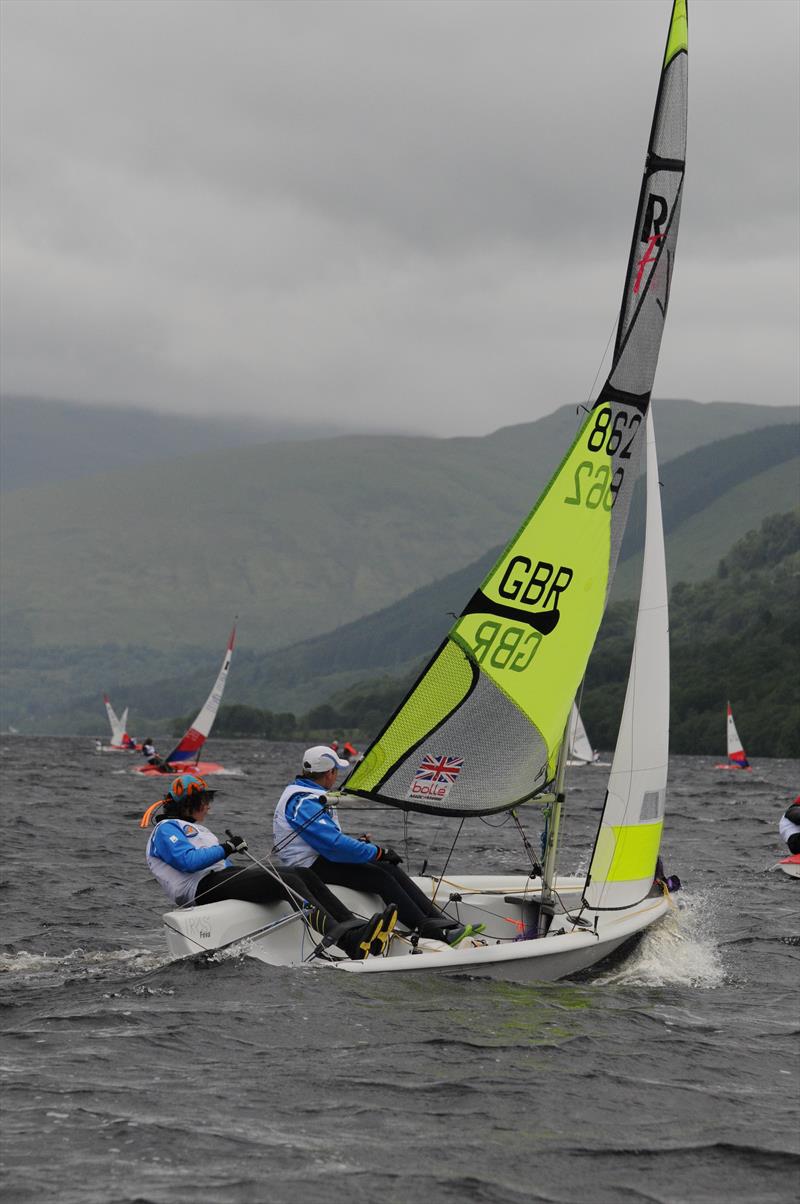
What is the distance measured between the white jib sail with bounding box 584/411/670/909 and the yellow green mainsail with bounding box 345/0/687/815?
0.52m

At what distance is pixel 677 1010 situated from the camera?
11.9 metres

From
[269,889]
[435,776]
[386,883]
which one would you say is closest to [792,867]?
[435,776]

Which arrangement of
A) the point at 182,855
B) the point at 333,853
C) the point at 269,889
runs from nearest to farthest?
the point at 182,855 → the point at 269,889 → the point at 333,853

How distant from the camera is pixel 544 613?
13.4 meters

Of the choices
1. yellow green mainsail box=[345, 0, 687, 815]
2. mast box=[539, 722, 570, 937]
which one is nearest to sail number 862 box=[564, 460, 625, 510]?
yellow green mainsail box=[345, 0, 687, 815]

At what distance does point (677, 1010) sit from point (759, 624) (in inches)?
4887

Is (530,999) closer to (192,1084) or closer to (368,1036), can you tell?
(368,1036)

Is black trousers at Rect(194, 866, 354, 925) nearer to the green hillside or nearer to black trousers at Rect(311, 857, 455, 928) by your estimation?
black trousers at Rect(311, 857, 455, 928)

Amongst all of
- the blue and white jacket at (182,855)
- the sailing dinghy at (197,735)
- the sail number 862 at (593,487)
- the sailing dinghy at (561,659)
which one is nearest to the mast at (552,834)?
the sailing dinghy at (561,659)

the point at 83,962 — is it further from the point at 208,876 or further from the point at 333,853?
the point at 333,853

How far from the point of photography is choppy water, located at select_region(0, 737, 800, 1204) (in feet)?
24.8

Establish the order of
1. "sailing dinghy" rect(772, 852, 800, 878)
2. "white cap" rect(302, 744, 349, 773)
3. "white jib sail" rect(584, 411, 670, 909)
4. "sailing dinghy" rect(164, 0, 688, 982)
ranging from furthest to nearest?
1. "sailing dinghy" rect(772, 852, 800, 878)
2. "white jib sail" rect(584, 411, 670, 909)
3. "sailing dinghy" rect(164, 0, 688, 982)
4. "white cap" rect(302, 744, 349, 773)

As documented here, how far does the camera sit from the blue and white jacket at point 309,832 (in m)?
13.0

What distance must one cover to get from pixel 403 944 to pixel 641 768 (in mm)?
2875
